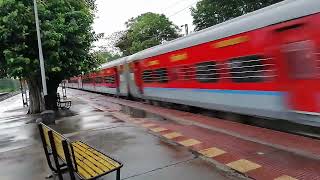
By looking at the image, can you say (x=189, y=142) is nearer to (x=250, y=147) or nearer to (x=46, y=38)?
(x=250, y=147)

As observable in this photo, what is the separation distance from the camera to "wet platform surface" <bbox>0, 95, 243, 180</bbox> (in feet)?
23.3

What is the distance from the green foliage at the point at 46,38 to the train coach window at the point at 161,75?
4146 millimetres

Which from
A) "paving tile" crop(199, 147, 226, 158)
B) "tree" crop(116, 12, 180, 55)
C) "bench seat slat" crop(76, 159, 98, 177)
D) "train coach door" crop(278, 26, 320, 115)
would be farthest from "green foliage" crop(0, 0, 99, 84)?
"tree" crop(116, 12, 180, 55)

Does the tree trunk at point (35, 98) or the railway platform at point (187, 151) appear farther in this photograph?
the tree trunk at point (35, 98)

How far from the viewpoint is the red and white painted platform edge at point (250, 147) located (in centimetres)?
681

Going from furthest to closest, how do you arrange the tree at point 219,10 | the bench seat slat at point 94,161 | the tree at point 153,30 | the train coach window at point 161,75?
the tree at point 153,30 < the tree at point 219,10 < the train coach window at point 161,75 < the bench seat slat at point 94,161

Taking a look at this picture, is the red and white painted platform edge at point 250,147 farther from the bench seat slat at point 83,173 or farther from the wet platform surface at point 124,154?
the bench seat slat at point 83,173

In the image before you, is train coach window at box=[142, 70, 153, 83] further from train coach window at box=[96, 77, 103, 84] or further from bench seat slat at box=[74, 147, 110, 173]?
train coach window at box=[96, 77, 103, 84]

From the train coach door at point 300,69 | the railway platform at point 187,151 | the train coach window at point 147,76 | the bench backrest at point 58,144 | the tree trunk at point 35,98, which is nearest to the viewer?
the bench backrest at point 58,144

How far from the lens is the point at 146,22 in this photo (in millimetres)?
64375

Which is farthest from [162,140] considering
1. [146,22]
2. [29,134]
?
[146,22]

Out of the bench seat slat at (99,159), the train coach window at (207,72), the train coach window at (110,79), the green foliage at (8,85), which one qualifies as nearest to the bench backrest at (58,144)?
the bench seat slat at (99,159)

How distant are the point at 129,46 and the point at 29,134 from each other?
56.5 meters

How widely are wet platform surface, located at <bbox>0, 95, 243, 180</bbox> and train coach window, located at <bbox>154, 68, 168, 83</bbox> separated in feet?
14.7
